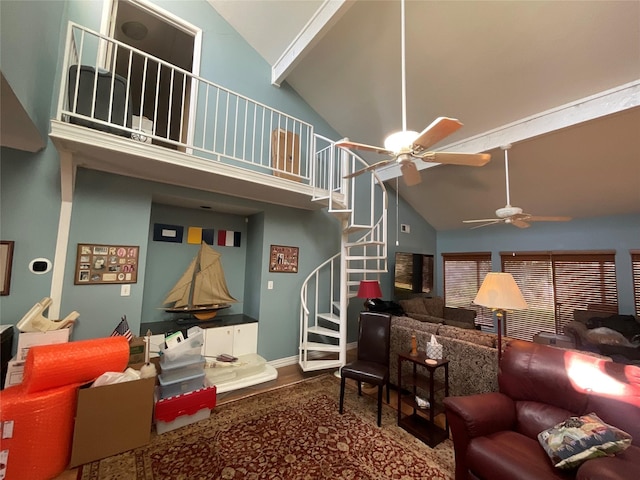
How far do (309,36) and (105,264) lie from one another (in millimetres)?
3570

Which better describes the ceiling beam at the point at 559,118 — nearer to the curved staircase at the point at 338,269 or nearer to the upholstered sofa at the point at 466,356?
the curved staircase at the point at 338,269

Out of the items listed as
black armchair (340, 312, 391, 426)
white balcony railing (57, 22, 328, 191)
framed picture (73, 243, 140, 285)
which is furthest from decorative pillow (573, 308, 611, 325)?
framed picture (73, 243, 140, 285)

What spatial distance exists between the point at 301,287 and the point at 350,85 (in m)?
3.19

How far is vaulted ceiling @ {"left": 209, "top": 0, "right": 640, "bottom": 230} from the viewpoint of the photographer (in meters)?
2.62

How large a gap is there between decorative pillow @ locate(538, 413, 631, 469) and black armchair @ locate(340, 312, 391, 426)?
130cm

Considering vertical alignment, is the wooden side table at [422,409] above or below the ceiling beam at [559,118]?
below

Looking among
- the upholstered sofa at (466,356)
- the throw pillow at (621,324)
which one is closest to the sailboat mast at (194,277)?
the upholstered sofa at (466,356)

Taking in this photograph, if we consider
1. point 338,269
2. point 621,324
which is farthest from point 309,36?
point 621,324

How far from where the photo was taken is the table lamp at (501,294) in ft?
6.64

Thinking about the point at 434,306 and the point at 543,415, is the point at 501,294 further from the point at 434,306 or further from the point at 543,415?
the point at 434,306

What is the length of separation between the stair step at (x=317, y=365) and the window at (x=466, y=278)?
3.93 metres

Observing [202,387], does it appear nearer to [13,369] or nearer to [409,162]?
[13,369]

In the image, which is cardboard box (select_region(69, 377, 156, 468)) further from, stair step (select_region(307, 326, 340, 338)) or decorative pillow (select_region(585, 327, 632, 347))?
decorative pillow (select_region(585, 327, 632, 347))

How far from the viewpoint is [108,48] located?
288 cm
